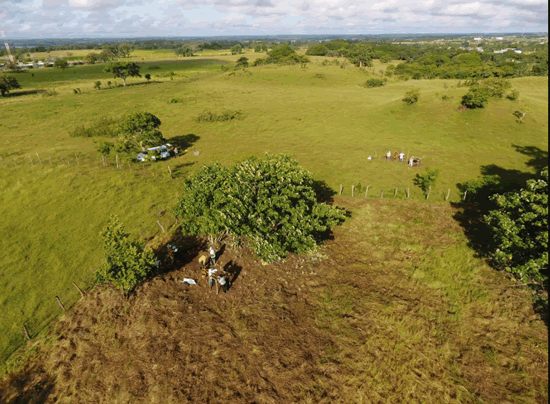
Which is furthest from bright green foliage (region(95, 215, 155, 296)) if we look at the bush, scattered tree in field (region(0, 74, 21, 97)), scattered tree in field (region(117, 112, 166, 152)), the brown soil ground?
scattered tree in field (region(0, 74, 21, 97))

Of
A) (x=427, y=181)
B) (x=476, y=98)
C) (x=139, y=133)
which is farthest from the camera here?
(x=476, y=98)

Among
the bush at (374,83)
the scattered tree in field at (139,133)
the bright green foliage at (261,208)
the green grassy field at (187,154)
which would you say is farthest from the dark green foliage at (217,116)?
the bush at (374,83)

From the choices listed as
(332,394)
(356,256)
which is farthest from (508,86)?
(332,394)

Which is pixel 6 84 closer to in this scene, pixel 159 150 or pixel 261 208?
pixel 159 150

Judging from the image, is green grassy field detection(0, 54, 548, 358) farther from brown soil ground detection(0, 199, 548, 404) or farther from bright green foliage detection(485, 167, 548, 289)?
bright green foliage detection(485, 167, 548, 289)

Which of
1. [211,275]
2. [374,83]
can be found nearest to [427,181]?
[211,275]

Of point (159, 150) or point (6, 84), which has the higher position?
point (6, 84)

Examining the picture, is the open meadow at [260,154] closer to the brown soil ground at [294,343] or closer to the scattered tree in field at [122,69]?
the brown soil ground at [294,343]
